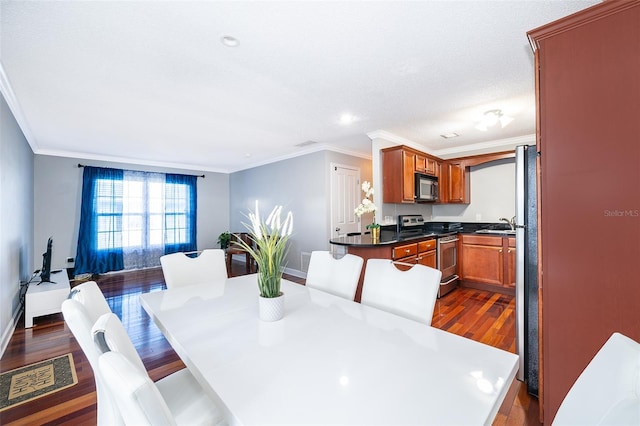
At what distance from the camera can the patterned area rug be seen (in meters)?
1.90

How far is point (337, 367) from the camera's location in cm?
90

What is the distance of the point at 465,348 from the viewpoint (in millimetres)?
1022

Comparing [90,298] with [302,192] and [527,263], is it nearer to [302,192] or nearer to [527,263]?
[527,263]

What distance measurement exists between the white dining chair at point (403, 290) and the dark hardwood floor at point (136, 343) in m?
0.95

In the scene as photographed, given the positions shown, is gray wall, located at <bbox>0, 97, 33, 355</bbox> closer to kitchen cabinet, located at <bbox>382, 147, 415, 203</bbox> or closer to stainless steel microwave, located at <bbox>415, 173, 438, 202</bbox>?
kitchen cabinet, located at <bbox>382, 147, 415, 203</bbox>

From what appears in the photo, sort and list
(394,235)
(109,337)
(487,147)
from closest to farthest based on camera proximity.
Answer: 1. (109,337)
2. (394,235)
3. (487,147)

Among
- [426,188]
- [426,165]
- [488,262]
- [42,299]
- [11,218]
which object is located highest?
[426,165]

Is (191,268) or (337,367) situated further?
(191,268)

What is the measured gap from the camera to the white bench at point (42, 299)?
119 inches

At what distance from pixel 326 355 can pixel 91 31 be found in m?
2.31

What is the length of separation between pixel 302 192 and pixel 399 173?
76.5 inches

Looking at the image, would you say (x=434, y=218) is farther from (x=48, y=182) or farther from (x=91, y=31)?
(x=48, y=182)

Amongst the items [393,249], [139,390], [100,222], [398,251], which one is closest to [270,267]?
[139,390]

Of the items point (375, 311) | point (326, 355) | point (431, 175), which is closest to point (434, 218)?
point (431, 175)
